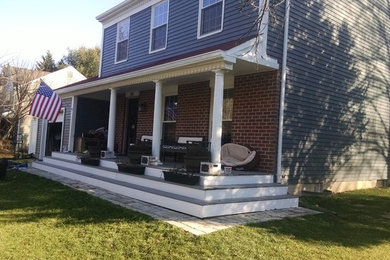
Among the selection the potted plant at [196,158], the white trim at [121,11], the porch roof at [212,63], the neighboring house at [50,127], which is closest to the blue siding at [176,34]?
the white trim at [121,11]

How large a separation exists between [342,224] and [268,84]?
348 centimetres

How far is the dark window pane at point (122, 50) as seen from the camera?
1428cm

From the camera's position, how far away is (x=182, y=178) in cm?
727

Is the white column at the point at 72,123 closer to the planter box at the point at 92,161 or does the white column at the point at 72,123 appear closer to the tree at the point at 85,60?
the planter box at the point at 92,161

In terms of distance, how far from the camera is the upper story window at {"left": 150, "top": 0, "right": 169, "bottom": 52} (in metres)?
12.1

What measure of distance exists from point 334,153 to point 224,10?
496 cm

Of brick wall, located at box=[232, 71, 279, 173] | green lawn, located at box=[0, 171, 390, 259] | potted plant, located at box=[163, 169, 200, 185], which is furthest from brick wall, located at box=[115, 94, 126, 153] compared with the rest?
potted plant, located at box=[163, 169, 200, 185]

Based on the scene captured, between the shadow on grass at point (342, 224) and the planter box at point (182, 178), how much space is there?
Result: 4.83 ft

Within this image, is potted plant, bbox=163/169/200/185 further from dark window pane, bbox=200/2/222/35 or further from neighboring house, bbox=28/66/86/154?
neighboring house, bbox=28/66/86/154

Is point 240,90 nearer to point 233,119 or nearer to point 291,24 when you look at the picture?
point 233,119

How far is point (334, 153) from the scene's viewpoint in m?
10.7

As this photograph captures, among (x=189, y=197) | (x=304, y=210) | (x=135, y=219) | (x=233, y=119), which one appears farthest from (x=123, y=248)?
(x=233, y=119)

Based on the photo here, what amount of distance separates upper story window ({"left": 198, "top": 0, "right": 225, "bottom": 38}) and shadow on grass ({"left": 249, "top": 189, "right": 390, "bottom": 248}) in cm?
491

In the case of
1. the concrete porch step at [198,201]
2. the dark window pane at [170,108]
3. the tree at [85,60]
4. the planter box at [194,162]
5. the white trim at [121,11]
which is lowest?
the concrete porch step at [198,201]
